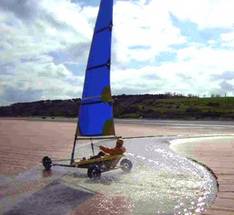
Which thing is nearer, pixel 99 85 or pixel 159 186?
pixel 159 186

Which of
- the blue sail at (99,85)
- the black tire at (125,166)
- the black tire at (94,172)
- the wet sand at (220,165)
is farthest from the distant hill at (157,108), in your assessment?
the black tire at (94,172)

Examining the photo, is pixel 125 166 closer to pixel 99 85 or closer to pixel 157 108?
pixel 99 85

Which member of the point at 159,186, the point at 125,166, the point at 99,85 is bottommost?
the point at 159,186

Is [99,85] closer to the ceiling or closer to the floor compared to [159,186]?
closer to the ceiling

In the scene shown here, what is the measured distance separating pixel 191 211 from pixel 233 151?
8.52 m

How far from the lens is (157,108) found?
6300 centimetres

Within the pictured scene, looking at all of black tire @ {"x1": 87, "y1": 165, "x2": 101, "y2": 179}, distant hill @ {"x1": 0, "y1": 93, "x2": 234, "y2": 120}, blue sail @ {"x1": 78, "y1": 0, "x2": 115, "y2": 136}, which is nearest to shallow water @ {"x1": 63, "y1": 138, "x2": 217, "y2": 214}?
black tire @ {"x1": 87, "y1": 165, "x2": 101, "y2": 179}

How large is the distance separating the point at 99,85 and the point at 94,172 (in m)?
2.41

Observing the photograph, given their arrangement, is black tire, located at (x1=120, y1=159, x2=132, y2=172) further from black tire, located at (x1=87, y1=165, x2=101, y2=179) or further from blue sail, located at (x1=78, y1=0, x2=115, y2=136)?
black tire, located at (x1=87, y1=165, x2=101, y2=179)

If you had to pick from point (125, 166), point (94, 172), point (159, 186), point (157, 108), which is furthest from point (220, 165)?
point (157, 108)

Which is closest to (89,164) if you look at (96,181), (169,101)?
(96,181)

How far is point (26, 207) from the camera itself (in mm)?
8055

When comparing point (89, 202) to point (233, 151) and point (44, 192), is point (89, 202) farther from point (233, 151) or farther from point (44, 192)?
point (233, 151)

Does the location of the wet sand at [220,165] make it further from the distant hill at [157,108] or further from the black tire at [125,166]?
the distant hill at [157,108]
